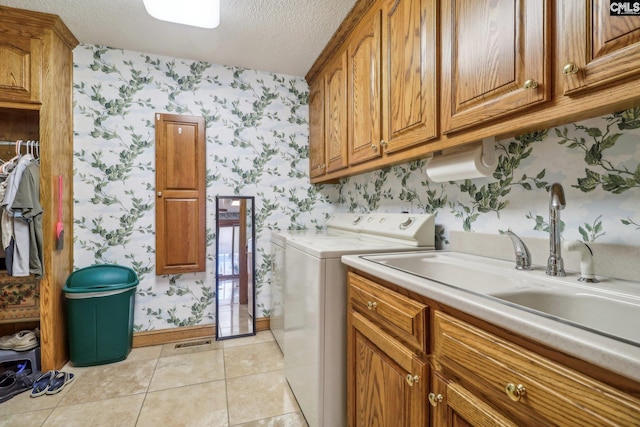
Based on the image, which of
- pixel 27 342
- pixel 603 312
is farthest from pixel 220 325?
pixel 603 312

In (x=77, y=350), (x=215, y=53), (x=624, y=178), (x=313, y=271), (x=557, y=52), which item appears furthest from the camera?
(x=215, y=53)

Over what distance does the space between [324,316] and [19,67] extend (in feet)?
8.61

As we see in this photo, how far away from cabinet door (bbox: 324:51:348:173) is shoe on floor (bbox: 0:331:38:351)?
8.07 ft

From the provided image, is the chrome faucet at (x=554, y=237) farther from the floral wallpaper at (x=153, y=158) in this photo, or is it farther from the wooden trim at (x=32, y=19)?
the wooden trim at (x=32, y=19)

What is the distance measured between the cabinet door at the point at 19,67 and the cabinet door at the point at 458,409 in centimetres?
289

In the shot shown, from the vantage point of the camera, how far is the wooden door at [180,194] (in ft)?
8.34

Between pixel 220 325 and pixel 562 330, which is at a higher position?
pixel 562 330

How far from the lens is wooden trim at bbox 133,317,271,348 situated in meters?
2.54

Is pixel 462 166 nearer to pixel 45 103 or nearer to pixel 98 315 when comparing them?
pixel 98 315

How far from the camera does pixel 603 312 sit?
83 cm

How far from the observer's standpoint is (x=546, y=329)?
0.56 meters

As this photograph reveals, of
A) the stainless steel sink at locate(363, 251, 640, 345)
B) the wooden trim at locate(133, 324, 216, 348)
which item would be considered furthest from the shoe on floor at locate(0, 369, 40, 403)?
the stainless steel sink at locate(363, 251, 640, 345)

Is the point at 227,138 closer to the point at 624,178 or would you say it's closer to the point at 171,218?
the point at 171,218

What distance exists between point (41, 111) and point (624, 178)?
10.4 feet
